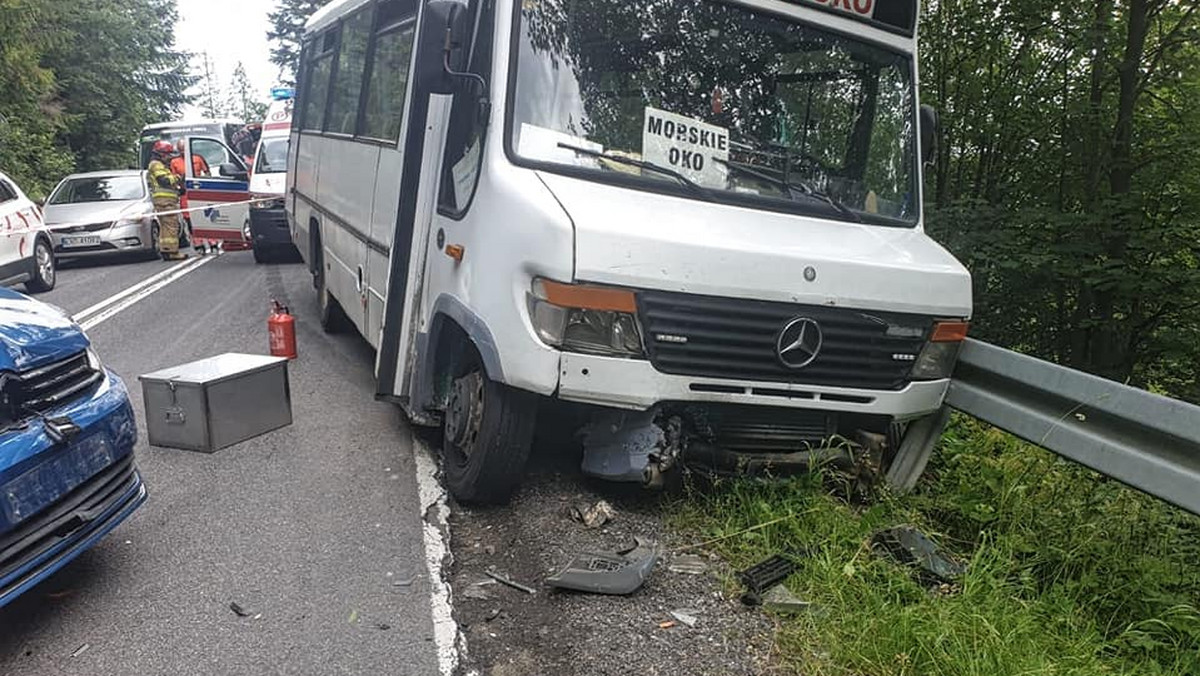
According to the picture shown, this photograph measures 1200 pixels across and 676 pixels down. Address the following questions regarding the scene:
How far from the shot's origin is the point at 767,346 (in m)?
3.61

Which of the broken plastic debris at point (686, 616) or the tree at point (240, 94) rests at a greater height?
the tree at point (240, 94)

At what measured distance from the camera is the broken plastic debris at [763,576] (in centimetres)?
334

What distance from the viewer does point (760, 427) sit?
13.0 ft

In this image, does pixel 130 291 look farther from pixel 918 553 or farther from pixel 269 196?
pixel 918 553

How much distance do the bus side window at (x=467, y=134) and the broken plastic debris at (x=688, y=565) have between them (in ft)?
6.09

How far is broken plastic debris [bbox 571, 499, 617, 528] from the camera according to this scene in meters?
3.94

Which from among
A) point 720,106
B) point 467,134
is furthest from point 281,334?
point 720,106

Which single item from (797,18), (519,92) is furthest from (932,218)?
(519,92)

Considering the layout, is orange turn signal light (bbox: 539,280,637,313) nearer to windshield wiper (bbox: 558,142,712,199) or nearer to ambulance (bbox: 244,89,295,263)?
windshield wiper (bbox: 558,142,712,199)

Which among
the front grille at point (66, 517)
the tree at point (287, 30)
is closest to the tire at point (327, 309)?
the front grille at point (66, 517)

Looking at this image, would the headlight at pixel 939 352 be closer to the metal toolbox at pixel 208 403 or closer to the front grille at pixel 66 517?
the front grille at pixel 66 517

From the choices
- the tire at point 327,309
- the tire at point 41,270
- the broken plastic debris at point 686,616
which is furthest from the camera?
the tire at point 41,270

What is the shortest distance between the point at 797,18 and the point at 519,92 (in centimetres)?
146

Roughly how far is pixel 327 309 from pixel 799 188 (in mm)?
5403
